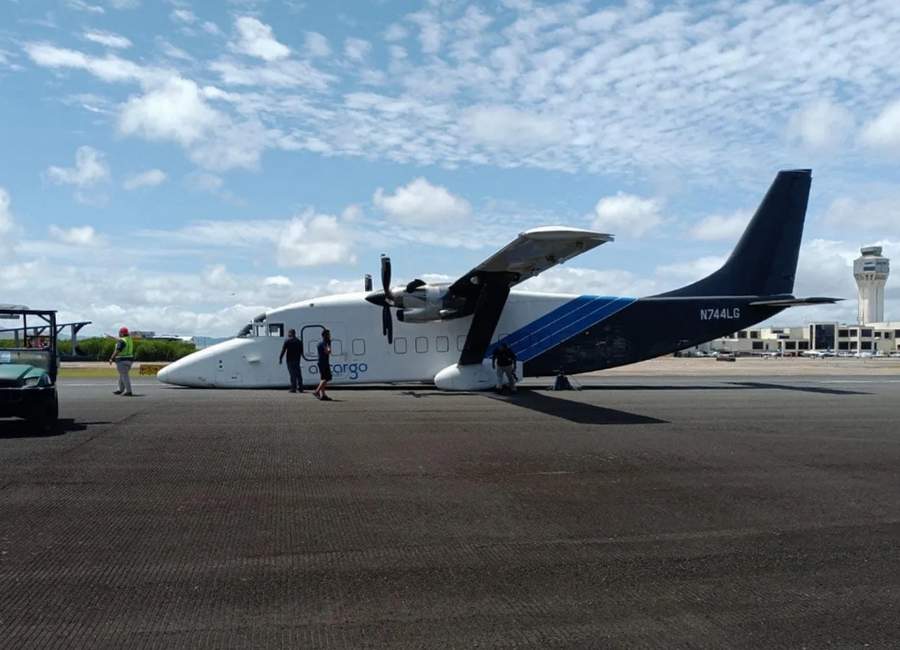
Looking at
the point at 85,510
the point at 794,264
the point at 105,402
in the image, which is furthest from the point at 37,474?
the point at 794,264

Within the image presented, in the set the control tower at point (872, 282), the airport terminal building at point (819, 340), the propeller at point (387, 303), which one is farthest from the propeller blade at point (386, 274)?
the control tower at point (872, 282)

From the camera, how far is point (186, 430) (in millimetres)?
11984

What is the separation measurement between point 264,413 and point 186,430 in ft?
9.17

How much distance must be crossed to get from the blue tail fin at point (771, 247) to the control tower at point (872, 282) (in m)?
176

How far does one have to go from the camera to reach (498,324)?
23.6 m

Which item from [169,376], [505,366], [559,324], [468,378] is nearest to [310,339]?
[169,376]

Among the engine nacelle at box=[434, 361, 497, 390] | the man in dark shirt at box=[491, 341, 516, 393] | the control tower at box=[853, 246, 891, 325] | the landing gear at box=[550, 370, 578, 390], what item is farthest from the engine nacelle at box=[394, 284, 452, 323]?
the control tower at box=[853, 246, 891, 325]

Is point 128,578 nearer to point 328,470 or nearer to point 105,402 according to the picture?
point 328,470

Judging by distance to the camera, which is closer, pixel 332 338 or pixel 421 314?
pixel 421 314

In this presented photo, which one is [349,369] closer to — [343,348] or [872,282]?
[343,348]

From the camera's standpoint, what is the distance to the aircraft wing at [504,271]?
16.4 metres

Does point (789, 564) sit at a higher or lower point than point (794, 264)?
lower

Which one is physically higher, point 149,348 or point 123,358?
point 149,348

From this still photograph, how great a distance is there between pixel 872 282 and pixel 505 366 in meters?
187
